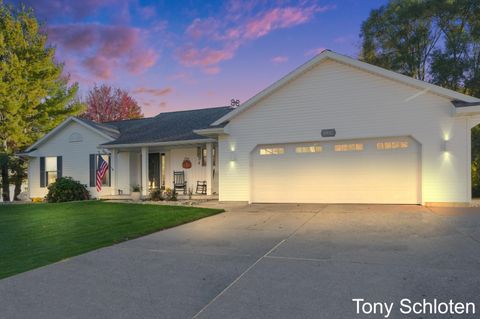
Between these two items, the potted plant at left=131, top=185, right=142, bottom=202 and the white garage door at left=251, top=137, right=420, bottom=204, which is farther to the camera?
the potted plant at left=131, top=185, right=142, bottom=202

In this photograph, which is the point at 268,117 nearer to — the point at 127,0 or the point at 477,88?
the point at 127,0

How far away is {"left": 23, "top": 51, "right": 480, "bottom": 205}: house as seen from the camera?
34.3 ft

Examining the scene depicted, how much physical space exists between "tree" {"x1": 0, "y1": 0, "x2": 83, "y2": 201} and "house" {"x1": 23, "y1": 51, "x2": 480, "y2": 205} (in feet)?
37.3

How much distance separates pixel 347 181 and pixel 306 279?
26.9 feet

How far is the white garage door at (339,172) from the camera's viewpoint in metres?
11.1

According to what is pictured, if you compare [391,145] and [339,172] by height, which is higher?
[391,145]

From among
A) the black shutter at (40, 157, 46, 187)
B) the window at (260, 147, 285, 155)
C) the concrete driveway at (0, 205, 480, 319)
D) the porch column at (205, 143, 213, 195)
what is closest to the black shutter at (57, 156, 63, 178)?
the black shutter at (40, 157, 46, 187)

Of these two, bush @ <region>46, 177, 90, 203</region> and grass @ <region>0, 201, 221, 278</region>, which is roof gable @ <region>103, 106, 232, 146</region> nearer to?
bush @ <region>46, 177, 90, 203</region>

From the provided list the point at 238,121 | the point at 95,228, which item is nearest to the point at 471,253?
the point at 95,228

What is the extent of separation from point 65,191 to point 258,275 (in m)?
14.5

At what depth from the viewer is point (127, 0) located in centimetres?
1540

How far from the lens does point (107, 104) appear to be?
37.3 metres

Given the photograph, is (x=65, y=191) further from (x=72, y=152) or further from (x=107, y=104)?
(x=107, y=104)

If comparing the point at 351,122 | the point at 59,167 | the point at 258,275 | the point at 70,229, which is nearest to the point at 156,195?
the point at 70,229
